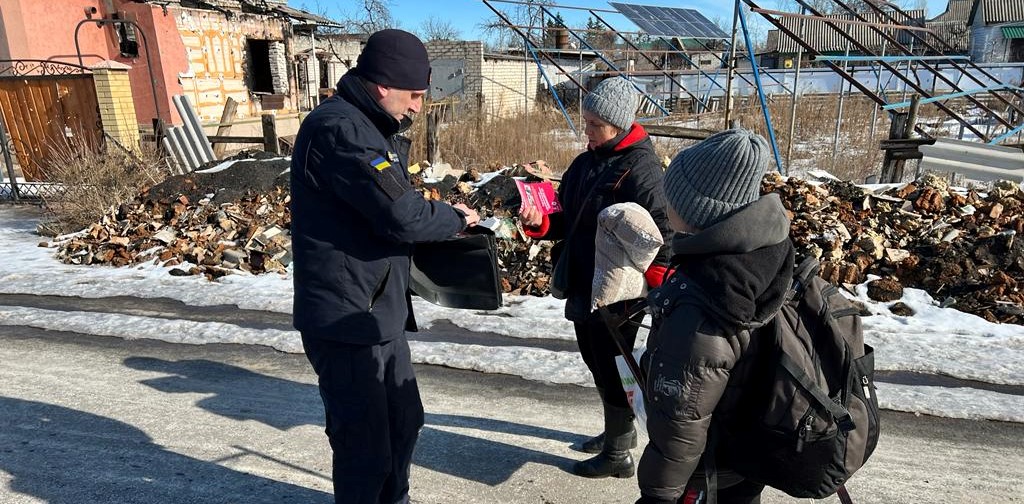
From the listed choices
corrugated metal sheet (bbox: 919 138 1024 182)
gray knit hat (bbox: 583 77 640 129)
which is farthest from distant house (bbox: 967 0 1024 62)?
gray knit hat (bbox: 583 77 640 129)

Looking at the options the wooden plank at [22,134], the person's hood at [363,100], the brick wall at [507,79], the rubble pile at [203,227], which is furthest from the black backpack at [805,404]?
the brick wall at [507,79]

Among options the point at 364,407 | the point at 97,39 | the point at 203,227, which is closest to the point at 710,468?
the point at 364,407

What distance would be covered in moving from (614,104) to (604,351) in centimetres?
110

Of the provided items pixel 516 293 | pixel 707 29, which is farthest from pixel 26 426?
pixel 707 29

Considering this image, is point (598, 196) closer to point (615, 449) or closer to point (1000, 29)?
point (615, 449)

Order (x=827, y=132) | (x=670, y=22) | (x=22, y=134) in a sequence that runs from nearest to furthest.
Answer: (x=22, y=134), (x=827, y=132), (x=670, y=22)

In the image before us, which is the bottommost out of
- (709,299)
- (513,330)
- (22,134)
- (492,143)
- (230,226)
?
(513,330)

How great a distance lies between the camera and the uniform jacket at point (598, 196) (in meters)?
2.66

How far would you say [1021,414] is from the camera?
3537 millimetres

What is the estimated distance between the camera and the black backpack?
1601 millimetres

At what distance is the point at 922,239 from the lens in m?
6.17

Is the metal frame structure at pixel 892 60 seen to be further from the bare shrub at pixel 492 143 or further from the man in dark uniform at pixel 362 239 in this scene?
the man in dark uniform at pixel 362 239

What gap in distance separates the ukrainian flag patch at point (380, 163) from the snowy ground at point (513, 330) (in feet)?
7.97

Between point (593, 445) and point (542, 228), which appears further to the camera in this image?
point (593, 445)
